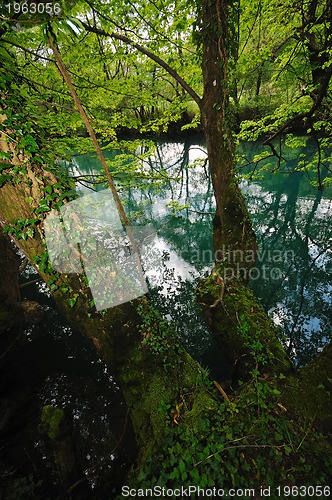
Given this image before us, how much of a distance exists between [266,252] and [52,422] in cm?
865

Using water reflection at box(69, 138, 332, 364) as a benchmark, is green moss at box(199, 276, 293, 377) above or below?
above

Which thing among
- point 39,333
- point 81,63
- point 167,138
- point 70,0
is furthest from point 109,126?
point 167,138

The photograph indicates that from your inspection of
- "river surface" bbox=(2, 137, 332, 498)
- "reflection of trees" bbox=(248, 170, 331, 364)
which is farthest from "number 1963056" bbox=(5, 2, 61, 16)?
"reflection of trees" bbox=(248, 170, 331, 364)

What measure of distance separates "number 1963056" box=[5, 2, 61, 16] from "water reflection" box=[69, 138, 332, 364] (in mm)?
2912

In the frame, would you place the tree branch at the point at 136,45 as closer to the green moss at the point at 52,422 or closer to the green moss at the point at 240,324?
the green moss at the point at 240,324

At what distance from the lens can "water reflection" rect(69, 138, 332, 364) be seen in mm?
6020

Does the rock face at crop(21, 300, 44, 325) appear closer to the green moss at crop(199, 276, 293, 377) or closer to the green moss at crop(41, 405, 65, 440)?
the green moss at crop(41, 405, 65, 440)

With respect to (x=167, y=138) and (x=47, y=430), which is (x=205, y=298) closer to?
(x=47, y=430)

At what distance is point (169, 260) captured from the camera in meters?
9.05

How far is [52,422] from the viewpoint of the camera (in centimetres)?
283

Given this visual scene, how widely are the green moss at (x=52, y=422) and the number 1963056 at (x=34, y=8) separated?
13.8ft

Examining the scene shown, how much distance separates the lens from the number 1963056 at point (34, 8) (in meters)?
1.85

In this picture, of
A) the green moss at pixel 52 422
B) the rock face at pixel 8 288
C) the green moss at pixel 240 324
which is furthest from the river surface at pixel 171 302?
the green moss at pixel 240 324

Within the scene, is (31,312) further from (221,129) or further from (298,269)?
(298,269)
